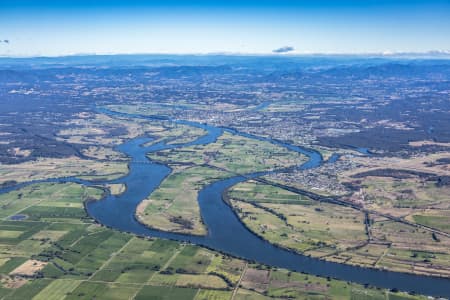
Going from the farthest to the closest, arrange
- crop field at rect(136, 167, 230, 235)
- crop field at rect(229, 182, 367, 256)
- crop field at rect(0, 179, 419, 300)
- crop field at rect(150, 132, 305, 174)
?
crop field at rect(150, 132, 305, 174), crop field at rect(136, 167, 230, 235), crop field at rect(229, 182, 367, 256), crop field at rect(0, 179, 419, 300)

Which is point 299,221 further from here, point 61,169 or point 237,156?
point 61,169

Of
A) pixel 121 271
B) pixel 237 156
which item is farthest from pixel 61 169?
pixel 121 271

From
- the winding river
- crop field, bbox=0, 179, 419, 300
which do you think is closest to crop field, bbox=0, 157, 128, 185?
the winding river

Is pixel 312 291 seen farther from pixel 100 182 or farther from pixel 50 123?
pixel 50 123

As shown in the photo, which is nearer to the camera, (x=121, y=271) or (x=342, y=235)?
(x=121, y=271)

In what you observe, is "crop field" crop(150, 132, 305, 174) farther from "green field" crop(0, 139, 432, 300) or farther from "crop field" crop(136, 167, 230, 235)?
"green field" crop(0, 139, 432, 300)

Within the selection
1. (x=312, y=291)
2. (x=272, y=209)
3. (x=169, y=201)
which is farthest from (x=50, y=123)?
(x=312, y=291)

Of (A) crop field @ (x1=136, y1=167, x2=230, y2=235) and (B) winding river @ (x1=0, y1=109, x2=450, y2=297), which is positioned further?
(A) crop field @ (x1=136, y1=167, x2=230, y2=235)
